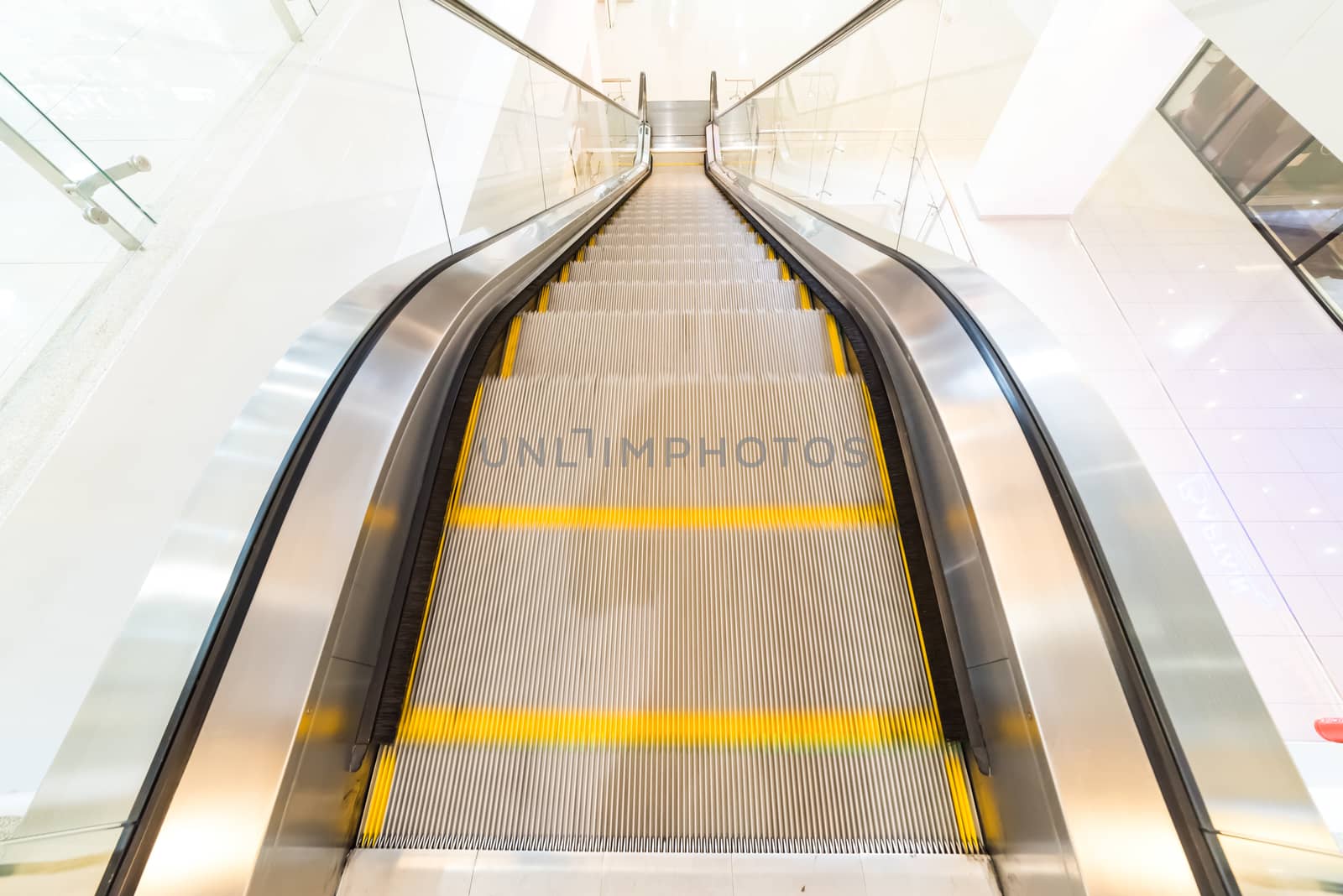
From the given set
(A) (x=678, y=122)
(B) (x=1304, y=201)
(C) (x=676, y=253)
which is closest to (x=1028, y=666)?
(C) (x=676, y=253)

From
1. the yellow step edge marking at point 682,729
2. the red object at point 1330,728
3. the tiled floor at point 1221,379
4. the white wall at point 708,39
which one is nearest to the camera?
the yellow step edge marking at point 682,729

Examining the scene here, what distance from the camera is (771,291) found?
310 cm

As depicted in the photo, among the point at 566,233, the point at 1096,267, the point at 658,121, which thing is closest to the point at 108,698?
the point at 566,233

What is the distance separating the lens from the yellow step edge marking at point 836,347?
2279 millimetres

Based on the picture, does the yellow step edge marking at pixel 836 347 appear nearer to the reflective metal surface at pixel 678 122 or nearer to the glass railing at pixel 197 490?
the glass railing at pixel 197 490

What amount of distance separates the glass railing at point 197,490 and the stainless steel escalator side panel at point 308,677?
0.21 feet

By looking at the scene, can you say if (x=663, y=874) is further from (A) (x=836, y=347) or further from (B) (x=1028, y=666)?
(A) (x=836, y=347)

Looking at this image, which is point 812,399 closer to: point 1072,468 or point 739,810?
point 1072,468

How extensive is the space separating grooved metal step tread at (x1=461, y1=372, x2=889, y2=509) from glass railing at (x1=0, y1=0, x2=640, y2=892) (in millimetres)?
506

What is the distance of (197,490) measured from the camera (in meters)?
1.17

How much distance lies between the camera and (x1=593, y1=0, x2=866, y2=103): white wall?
13.2 m

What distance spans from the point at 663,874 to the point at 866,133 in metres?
6.25

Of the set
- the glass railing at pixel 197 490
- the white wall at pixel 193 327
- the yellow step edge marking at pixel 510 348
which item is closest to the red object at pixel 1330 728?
the yellow step edge marking at pixel 510 348

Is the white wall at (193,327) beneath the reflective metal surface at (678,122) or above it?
beneath
